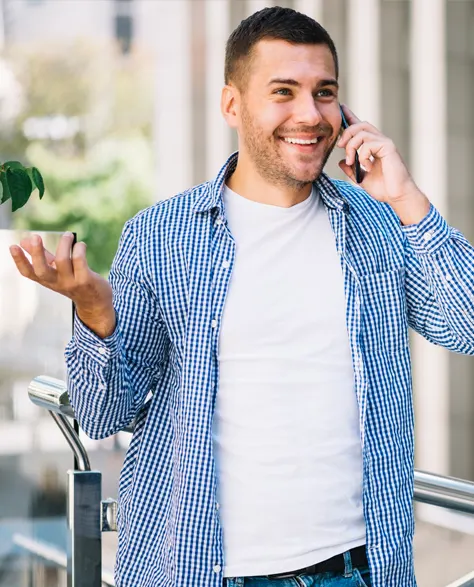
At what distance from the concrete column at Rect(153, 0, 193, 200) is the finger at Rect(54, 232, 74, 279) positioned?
16687 mm

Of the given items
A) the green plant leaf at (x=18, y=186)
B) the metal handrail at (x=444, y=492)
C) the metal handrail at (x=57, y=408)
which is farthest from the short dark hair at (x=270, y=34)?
the metal handrail at (x=57, y=408)

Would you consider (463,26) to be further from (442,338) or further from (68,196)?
(68,196)

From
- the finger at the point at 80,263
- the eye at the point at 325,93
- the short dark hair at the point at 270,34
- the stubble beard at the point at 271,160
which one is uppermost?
the short dark hair at the point at 270,34

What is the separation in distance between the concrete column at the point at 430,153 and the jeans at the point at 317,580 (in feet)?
36.5

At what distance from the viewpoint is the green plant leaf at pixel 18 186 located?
6.60ft

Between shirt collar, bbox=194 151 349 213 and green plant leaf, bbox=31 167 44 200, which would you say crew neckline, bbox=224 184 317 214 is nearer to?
shirt collar, bbox=194 151 349 213

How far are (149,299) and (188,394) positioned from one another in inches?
8.6

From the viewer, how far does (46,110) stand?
33375 mm

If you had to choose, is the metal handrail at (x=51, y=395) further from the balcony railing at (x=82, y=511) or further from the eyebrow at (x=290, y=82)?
the eyebrow at (x=290, y=82)

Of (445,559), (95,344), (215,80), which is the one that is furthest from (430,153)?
(95,344)

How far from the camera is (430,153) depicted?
508 inches

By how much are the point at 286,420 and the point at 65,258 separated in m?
0.52

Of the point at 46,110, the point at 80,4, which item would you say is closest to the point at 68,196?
the point at 46,110

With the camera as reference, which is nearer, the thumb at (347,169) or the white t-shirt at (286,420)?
the white t-shirt at (286,420)
